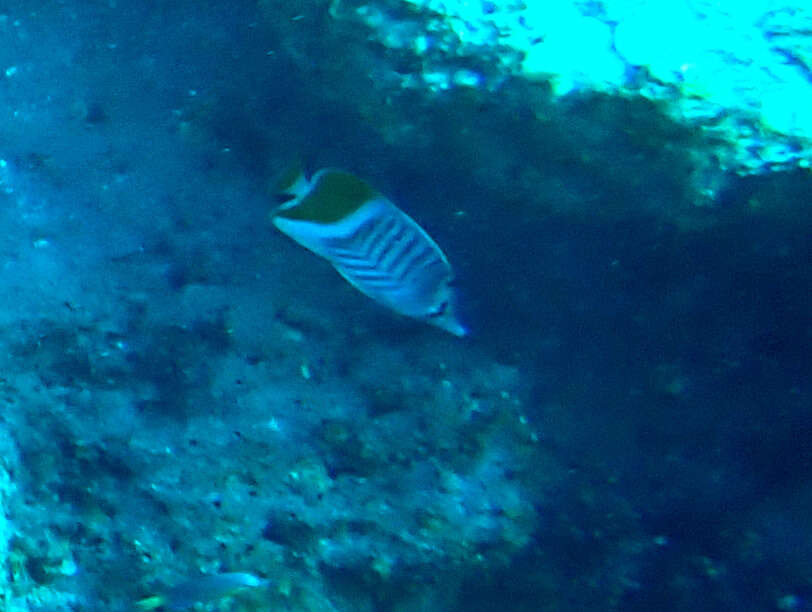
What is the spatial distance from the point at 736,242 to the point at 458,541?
1.73 metres

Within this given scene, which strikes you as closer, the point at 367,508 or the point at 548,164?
the point at 367,508

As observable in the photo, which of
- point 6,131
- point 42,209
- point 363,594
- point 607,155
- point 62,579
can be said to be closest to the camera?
point 62,579

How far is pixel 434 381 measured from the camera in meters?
3.35

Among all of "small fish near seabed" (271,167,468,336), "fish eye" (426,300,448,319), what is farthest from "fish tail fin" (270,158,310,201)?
"fish eye" (426,300,448,319)

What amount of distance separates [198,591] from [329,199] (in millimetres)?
1382

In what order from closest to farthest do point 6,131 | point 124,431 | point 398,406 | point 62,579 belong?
1. point 62,579
2. point 124,431
3. point 398,406
4. point 6,131

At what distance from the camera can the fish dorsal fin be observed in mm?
2352

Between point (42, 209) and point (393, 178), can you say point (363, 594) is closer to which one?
point (393, 178)

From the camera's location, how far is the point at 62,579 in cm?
A: 263

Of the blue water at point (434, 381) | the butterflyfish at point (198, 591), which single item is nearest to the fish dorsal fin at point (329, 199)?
the blue water at point (434, 381)

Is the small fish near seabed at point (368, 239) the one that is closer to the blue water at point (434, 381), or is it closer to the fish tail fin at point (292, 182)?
the fish tail fin at point (292, 182)

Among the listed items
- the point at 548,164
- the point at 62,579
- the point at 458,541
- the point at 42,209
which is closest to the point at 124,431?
Answer: the point at 62,579

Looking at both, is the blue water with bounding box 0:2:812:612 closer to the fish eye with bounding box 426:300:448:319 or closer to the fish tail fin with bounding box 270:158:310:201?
the fish eye with bounding box 426:300:448:319

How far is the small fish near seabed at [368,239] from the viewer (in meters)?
2.36
